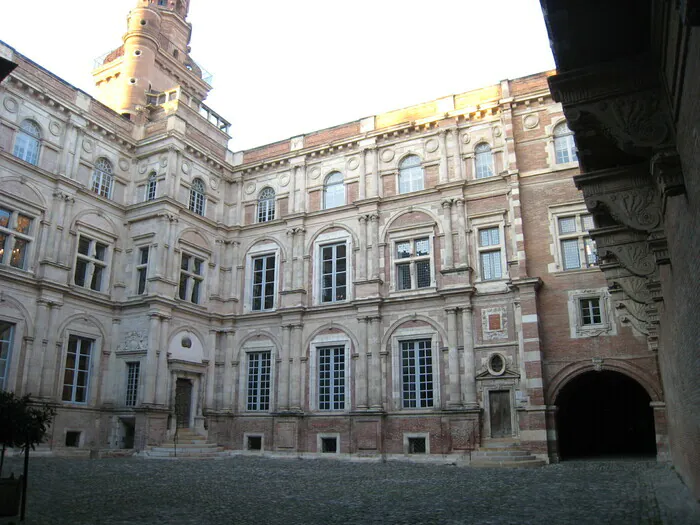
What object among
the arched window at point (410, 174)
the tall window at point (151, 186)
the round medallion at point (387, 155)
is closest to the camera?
the arched window at point (410, 174)

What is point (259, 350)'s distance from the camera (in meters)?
29.0

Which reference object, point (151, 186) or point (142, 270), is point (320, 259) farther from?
point (151, 186)

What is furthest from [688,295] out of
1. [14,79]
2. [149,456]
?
[14,79]

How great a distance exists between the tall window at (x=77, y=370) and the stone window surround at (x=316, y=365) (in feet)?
31.5

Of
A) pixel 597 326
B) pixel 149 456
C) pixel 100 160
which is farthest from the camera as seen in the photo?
pixel 100 160

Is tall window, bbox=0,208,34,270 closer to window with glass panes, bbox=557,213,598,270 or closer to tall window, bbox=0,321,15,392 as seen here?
tall window, bbox=0,321,15,392

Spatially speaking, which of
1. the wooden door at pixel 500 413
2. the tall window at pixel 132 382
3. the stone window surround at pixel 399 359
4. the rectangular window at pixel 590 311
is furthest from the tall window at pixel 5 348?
the rectangular window at pixel 590 311

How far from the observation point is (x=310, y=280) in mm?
28812

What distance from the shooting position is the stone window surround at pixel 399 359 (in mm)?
24734

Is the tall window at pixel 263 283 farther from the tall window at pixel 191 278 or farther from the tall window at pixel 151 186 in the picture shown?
the tall window at pixel 151 186

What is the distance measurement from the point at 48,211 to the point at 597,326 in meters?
22.2

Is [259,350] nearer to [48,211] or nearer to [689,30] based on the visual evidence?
[48,211]

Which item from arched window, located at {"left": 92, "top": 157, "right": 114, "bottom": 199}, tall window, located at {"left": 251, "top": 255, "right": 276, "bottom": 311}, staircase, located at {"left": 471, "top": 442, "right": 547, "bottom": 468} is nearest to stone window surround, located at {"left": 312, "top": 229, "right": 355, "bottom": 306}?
tall window, located at {"left": 251, "top": 255, "right": 276, "bottom": 311}

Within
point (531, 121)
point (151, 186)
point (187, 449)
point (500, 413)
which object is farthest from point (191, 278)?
point (531, 121)
